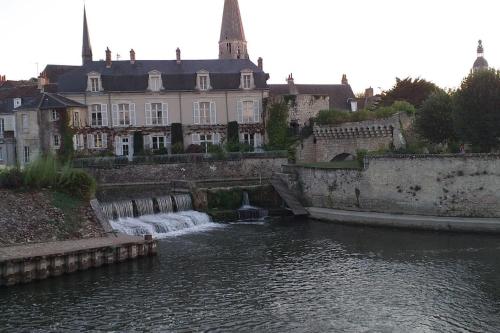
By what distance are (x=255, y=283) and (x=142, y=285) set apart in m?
4.05

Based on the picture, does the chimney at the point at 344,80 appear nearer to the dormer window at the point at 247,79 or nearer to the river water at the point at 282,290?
the dormer window at the point at 247,79

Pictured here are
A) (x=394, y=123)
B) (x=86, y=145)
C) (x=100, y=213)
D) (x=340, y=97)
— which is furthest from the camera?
(x=340, y=97)

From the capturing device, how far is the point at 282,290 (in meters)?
19.2

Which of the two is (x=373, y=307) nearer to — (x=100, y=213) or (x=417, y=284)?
(x=417, y=284)

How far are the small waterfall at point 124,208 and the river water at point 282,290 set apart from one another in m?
5.29

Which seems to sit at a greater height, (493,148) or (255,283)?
(493,148)

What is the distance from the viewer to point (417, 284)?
64.1ft

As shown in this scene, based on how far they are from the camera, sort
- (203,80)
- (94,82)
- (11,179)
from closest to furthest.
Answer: (11,179) → (94,82) → (203,80)

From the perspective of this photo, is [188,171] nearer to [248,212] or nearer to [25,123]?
[248,212]

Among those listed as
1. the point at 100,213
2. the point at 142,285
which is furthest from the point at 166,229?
the point at 142,285

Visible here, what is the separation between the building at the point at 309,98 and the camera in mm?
44875

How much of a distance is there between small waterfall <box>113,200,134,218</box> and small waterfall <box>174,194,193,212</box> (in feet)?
9.81

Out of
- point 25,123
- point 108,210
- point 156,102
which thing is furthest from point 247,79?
point 108,210

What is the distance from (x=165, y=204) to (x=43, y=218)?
8.86 meters
